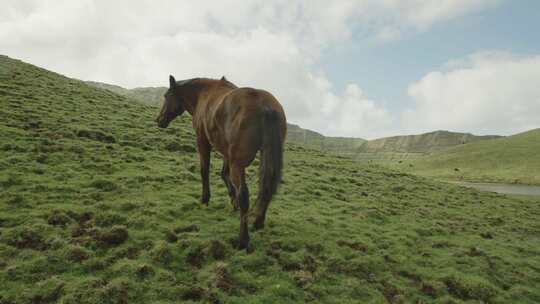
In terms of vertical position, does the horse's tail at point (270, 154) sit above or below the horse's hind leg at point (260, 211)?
above

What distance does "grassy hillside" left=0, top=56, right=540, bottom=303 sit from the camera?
6148 millimetres

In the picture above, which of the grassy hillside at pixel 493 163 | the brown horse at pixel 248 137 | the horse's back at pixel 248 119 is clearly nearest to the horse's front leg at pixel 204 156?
the brown horse at pixel 248 137

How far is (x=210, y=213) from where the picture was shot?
10.2 meters

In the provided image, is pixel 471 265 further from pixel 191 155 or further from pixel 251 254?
pixel 191 155

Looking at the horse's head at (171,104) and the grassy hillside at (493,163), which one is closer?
the horse's head at (171,104)

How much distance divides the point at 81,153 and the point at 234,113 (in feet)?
41.5

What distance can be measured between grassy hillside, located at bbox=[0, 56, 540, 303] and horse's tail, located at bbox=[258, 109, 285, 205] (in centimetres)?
173

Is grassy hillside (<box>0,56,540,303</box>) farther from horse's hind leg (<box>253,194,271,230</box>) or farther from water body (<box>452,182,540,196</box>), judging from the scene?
water body (<box>452,182,540,196</box>)

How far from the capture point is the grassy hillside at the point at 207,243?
6148 millimetres

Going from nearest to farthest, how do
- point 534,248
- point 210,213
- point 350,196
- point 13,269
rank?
point 13,269
point 210,213
point 534,248
point 350,196

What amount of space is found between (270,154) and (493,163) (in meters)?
92.9

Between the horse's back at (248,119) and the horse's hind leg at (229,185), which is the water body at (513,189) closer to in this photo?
the horse's hind leg at (229,185)

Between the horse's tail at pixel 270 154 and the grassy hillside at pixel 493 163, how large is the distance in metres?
76.1

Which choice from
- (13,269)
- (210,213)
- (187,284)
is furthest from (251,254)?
(13,269)
